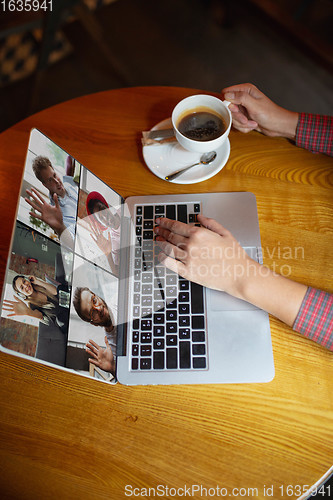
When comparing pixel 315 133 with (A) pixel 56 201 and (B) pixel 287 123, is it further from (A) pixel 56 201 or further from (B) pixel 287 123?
(A) pixel 56 201

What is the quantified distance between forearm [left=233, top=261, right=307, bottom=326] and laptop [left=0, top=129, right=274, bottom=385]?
1.2 inches

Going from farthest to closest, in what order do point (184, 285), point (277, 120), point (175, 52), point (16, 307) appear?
point (175, 52) < point (277, 120) < point (184, 285) < point (16, 307)

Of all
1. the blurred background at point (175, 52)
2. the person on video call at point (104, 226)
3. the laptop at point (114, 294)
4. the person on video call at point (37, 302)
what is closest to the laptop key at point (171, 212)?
the laptop at point (114, 294)

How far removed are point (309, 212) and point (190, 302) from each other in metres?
0.34

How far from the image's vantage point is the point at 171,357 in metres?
0.72

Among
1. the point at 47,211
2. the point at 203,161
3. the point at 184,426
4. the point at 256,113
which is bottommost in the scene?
the point at 184,426

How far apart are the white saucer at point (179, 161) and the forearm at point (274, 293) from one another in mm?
256

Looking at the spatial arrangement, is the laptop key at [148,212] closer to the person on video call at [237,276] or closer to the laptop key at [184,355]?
the person on video call at [237,276]

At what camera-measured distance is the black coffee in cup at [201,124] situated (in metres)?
0.83

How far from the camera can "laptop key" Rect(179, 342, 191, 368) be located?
709 mm

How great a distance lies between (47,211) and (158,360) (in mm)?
349

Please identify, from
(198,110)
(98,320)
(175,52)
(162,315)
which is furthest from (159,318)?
(175,52)

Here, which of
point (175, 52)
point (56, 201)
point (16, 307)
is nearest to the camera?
point (16, 307)

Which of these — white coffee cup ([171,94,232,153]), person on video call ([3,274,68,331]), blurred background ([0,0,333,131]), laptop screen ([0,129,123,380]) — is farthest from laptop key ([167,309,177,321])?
blurred background ([0,0,333,131])
